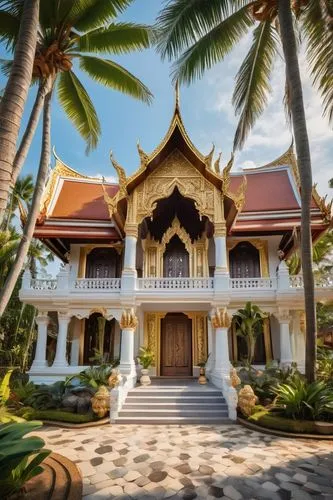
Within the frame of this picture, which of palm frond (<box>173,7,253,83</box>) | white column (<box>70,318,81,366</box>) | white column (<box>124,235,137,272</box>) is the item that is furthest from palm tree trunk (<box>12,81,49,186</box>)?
white column (<box>70,318,81,366</box>)

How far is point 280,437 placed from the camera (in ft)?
20.9

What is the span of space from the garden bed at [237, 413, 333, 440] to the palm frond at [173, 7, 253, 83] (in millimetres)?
Result: 8391

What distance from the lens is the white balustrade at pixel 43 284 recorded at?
432 inches

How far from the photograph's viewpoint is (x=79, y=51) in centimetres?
787

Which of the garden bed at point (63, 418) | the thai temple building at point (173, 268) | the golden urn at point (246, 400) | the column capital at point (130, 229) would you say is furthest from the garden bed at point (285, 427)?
the column capital at point (130, 229)

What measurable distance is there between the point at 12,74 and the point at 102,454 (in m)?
6.26

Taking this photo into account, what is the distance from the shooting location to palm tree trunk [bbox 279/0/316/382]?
702 centimetres

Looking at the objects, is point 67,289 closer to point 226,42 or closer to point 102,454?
point 102,454

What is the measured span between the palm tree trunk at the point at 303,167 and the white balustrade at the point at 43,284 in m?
8.17

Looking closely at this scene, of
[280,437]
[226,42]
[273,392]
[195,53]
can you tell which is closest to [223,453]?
[280,437]

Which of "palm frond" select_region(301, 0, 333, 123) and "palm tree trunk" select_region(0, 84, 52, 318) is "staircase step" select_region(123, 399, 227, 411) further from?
"palm frond" select_region(301, 0, 333, 123)

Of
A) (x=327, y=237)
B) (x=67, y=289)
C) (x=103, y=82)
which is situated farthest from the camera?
(x=327, y=237)

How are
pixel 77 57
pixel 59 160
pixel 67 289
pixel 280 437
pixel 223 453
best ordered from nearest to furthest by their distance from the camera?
pixel 223 453, pixel 280 437, pixel 77 57, pixel 67 289, pixel 59 160

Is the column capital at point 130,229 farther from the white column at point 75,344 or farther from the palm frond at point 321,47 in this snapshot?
the palm frond at point 321,47
